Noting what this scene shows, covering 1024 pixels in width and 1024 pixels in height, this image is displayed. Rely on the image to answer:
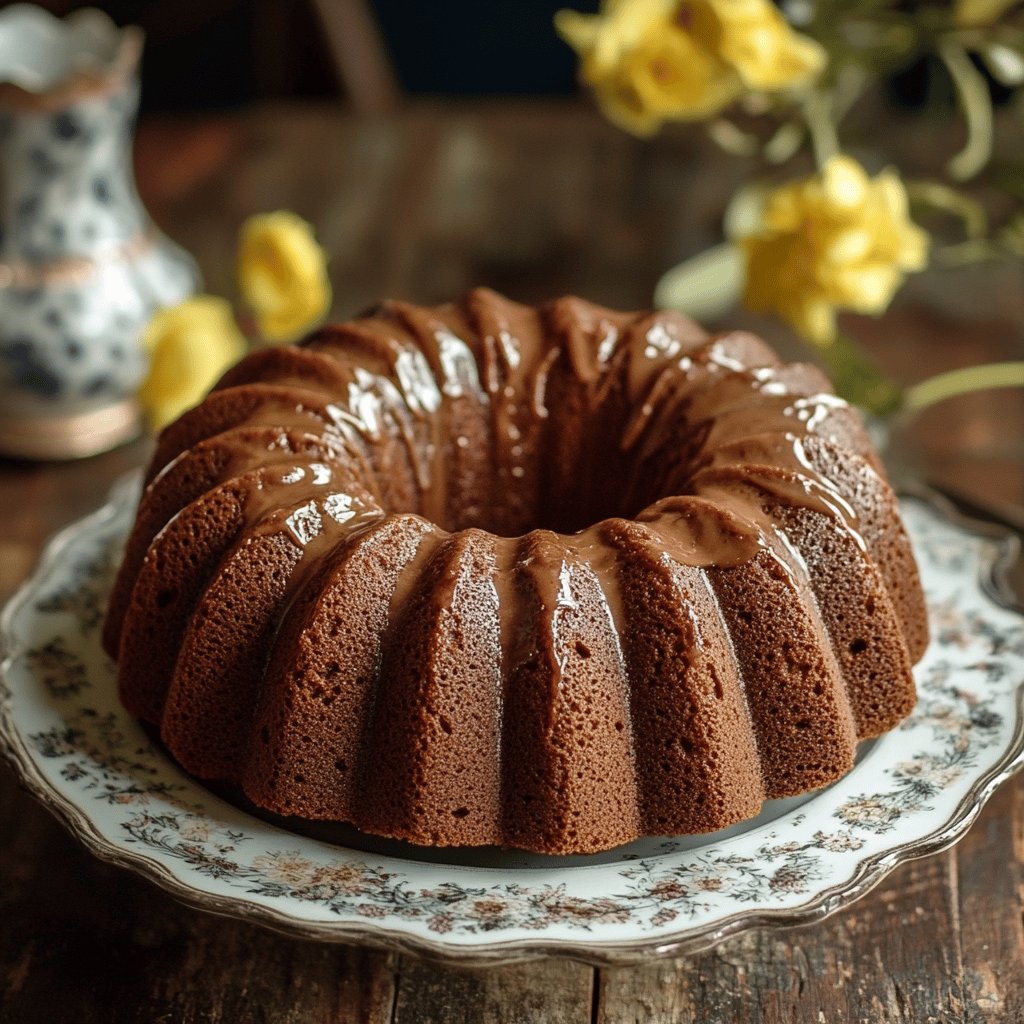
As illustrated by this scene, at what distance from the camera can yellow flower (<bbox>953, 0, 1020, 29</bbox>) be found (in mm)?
2396

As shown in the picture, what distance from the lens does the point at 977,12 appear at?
2.40 m

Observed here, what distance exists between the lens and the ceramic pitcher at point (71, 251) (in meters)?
2.20

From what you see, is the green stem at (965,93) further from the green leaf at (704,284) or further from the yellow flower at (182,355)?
the yellow flower at (182,355)

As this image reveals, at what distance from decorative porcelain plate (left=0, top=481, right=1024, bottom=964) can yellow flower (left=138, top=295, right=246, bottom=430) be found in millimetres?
636

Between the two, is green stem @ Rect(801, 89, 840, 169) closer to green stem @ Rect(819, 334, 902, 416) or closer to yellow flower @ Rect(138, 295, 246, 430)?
green stem @ Rect(819, 334, 902, 416)

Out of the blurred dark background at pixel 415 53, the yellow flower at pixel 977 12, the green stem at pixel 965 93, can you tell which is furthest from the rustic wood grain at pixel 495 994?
the blurred dark background at pixel 415 53

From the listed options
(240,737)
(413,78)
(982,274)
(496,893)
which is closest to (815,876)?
(496,893)

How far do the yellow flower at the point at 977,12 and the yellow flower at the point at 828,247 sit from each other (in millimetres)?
423

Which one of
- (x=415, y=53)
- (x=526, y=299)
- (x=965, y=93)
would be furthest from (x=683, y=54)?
(x=415, y=53)

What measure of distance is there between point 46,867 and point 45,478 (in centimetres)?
91

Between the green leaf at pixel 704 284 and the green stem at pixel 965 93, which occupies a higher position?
the green stem at pixel 965 93

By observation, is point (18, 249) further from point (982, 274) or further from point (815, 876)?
point (982, 274)

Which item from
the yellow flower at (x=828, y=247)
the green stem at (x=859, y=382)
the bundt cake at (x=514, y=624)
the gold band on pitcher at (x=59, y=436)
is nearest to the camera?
the bundt cake at (x=514, y=624)

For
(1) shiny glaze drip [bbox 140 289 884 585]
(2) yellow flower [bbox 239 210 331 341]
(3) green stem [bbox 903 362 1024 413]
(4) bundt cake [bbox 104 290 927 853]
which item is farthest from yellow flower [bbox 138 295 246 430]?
(3) green stem [bbox 903 362 1024 413]
